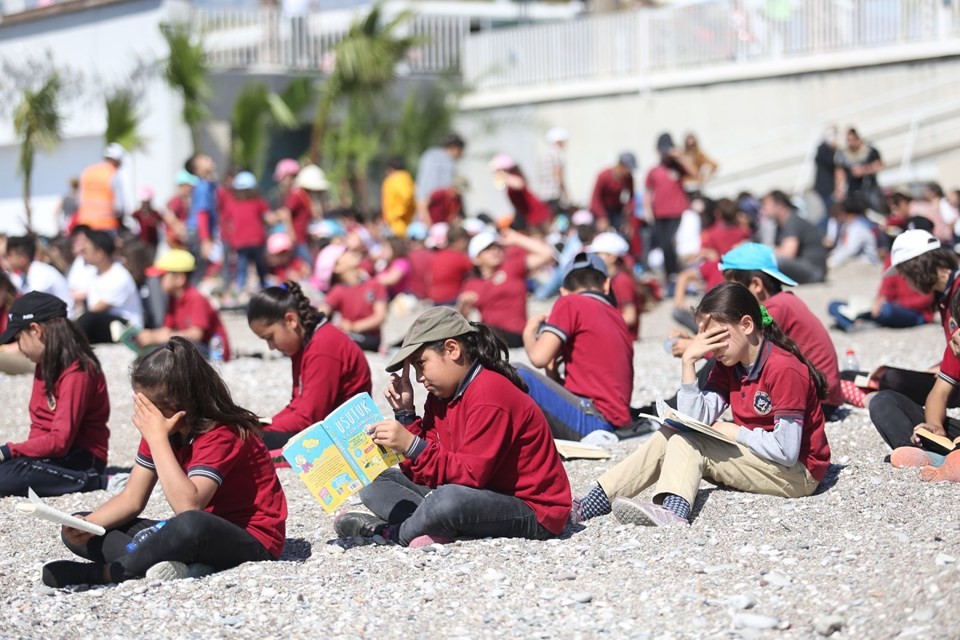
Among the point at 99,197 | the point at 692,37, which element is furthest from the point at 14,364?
the point at 692,37

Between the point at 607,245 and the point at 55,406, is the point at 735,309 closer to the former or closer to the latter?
the point at 55,406

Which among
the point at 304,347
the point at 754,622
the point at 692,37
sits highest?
the point at 692,37

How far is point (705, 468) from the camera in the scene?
6.12m

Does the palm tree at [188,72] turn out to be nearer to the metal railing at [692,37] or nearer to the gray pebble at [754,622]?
the metal railing at [692,37]

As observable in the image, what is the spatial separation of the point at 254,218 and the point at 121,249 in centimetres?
426

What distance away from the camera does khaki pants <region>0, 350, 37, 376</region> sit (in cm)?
1104

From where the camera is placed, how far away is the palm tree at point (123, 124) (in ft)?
68.6

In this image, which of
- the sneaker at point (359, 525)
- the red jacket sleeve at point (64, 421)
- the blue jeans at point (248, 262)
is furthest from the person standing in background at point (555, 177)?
the sneaker at point (359, 525)

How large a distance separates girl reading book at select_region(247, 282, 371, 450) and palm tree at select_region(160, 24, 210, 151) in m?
14.3

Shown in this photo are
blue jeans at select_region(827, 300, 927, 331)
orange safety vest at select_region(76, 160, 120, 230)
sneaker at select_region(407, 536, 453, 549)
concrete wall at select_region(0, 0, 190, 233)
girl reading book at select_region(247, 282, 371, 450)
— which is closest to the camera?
sneaker at select_region(407, 536, 453, 549)

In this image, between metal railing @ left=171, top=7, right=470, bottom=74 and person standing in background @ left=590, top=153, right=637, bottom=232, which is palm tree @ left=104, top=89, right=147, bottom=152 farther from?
person standing in background @ left=590, top=153, right=637, bottom=232

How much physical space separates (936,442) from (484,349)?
7.91 ft

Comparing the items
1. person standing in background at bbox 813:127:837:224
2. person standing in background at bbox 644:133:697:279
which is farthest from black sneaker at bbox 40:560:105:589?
person standing in background at bbox 813:127:837:224

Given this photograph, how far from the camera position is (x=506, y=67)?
1012 inches
